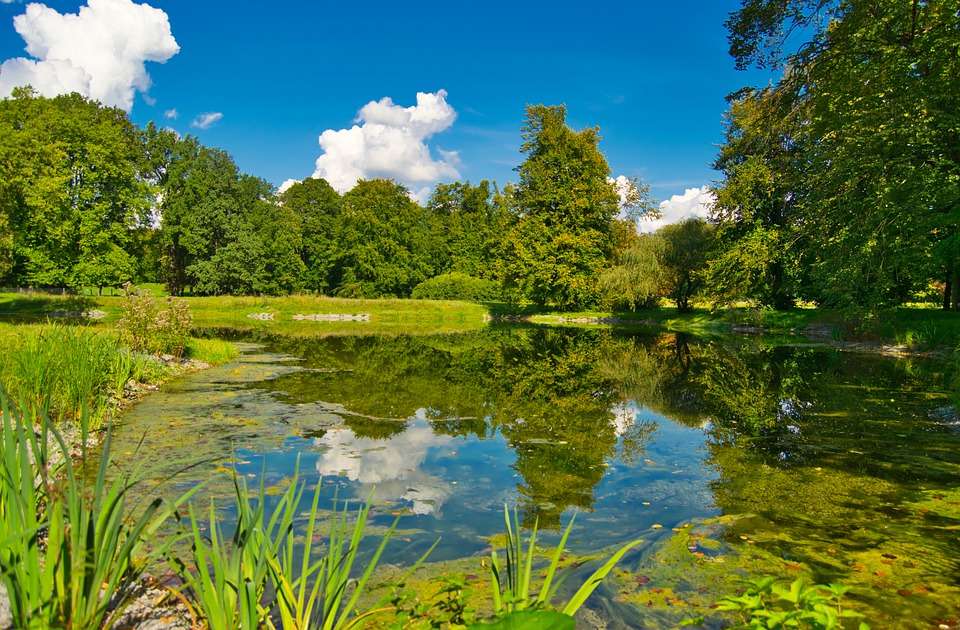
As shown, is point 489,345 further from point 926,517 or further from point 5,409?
point 5,409

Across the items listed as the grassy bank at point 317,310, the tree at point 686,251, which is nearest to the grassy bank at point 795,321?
the tree at point 686,251

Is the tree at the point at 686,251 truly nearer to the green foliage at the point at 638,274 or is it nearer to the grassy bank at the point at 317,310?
the green foliage at the point at 638,274

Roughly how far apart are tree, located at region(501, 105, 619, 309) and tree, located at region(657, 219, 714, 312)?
15.5 feet

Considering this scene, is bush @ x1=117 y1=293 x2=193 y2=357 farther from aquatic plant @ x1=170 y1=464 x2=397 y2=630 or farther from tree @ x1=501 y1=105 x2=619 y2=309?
tree @ x1=501 y1=105 x2=619 y2=309

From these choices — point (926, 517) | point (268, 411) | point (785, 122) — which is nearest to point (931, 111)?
point (785, 122)

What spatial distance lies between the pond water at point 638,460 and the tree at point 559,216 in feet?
81.3

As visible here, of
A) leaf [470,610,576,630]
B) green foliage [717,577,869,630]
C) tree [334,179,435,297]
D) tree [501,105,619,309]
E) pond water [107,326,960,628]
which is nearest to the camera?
leaf [470,610,576,630]

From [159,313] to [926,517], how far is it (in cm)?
1701

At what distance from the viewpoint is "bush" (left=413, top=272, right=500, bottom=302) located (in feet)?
171

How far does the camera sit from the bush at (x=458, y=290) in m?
52.2

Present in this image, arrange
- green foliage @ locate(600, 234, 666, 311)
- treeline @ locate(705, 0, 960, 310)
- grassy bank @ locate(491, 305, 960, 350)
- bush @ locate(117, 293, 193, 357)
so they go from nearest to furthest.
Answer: treeline @ locate(705, 0, 960, 310), bush @ locate(117, 293, 193, 357), grassy bank @ locate(491, 305, 960, 350), green foliage @ locate(600, 234, 666, 311)

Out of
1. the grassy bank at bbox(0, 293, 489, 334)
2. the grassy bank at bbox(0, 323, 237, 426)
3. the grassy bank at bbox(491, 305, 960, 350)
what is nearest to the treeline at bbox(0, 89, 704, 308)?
the grassy bank at bbox(491, 305, 960, 350)

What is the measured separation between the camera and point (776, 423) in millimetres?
10766

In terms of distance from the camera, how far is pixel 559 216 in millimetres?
42938
